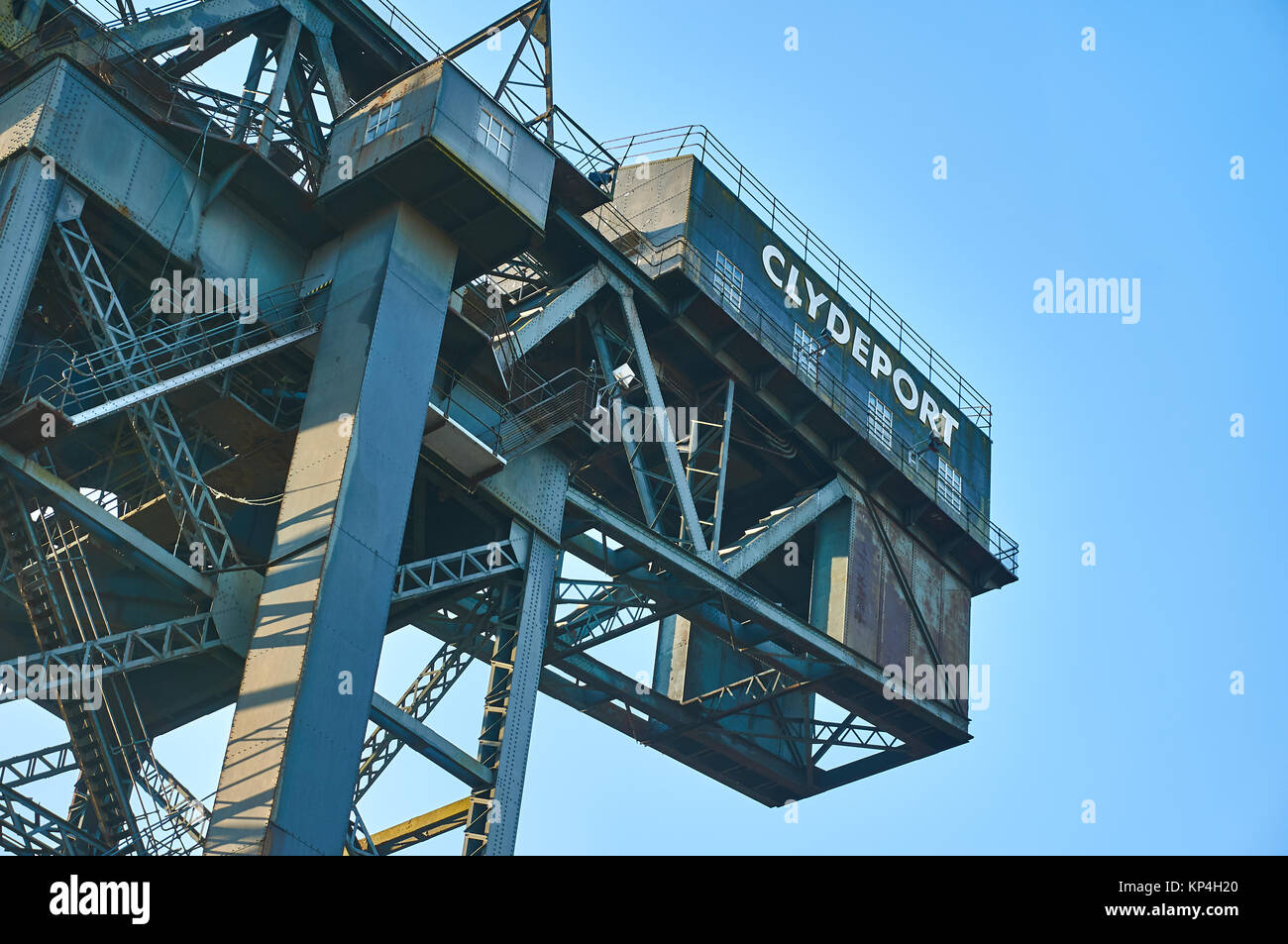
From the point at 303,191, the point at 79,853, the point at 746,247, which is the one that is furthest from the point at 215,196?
the point at 746,247

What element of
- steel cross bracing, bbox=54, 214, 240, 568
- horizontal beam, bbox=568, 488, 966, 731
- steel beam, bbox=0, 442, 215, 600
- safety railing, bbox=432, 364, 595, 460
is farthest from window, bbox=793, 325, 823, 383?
steel beam, bbox=0, 442, 215, 600

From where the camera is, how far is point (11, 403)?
29.8m

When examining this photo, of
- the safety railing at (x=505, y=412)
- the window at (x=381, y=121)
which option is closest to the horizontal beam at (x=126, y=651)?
the safety railing at (x=505, y=412)

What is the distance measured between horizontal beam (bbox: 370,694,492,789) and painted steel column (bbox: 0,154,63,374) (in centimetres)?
917

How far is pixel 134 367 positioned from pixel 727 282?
15081mm

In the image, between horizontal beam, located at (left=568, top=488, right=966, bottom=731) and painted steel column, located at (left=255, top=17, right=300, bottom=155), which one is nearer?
painted steel column, located at (left=255, top=17, right=300, bottom=155)

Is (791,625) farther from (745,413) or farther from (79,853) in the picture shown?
(79,853)

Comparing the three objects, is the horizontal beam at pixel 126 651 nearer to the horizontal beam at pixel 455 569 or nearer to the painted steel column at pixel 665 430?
the horizontal beam at pixel 455 569

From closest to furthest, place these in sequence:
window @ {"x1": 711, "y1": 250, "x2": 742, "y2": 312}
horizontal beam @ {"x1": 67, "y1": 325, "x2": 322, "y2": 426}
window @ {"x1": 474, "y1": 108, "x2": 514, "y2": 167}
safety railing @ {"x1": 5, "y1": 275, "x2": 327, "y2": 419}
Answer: horizontal beam @ {"x1": 67, "y1": 325, "x2": 322, "y2": 426}
safety railing @ {"x1": 5, "y1": 275, "x2": 327, "y2": 419}
window @ {"x1": 474, "y1": 108, "x2": 514, "y2": 167}
window @ {"x1": 711, "y1": 250, "x2": 742, "y2": 312}

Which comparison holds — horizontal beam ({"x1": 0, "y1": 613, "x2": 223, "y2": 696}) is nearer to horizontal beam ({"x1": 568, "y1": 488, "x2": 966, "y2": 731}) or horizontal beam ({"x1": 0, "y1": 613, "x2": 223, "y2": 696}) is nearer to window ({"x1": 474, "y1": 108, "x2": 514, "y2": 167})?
horizontal beam ({"x1": 568, "y1": 488, "x2": 966, "y2": 731})

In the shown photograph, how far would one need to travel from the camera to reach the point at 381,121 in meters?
33.0

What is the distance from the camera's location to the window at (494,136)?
1303 inches

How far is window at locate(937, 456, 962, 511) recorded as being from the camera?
153ft

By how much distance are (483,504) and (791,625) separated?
26.9ft
